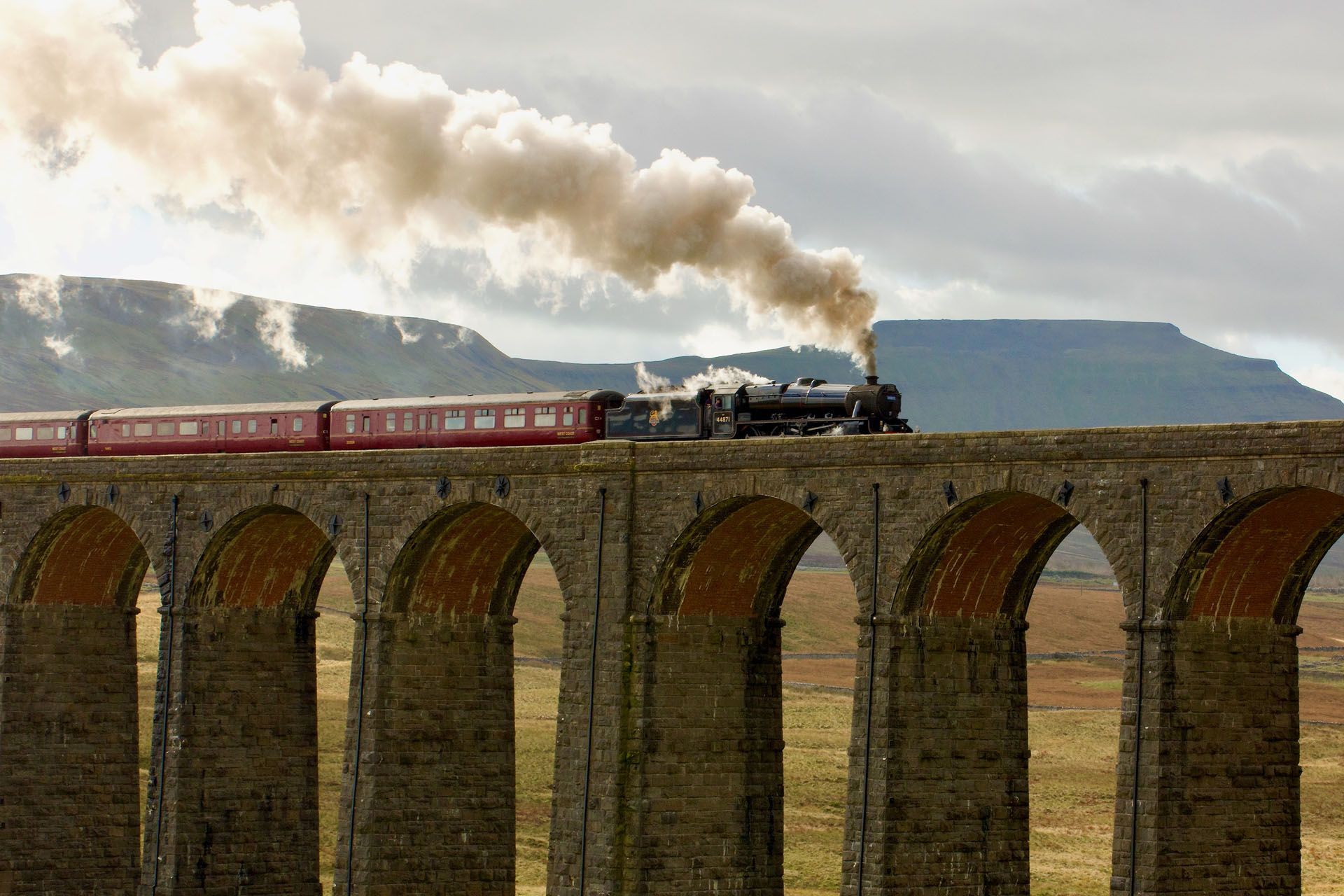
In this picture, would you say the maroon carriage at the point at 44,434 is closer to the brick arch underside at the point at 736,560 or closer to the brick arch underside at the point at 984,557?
the brick arch underside at the point at 736,560

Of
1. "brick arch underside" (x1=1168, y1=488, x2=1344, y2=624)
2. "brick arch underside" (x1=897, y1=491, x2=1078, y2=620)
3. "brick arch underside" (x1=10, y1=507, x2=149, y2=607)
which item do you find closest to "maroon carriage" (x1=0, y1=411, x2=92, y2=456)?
"brick arch underside" (x1=10, y1=507, x2=149, y2=607)

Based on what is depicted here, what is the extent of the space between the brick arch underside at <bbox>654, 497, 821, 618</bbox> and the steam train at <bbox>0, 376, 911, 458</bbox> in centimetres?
231

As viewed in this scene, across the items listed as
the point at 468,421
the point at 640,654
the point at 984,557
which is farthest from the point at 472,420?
the point at 984,557

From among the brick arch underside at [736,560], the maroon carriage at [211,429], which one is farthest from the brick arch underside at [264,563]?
the brick arch underside at [736,560]

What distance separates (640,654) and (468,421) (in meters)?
9.72

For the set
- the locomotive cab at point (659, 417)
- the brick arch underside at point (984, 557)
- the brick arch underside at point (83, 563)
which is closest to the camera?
the brick arch underside at point (984, 557)

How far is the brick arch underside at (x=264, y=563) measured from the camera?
52.8 m

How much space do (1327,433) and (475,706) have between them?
22.8m

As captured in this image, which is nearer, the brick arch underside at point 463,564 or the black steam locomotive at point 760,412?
the black steam locomotive at point 760,412

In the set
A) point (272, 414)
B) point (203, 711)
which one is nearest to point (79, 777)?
point (203, 711)

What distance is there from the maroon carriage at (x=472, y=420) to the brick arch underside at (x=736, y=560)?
18.0 feet

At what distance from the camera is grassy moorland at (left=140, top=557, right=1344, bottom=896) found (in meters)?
64.9

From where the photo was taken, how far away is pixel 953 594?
40062 millimetres

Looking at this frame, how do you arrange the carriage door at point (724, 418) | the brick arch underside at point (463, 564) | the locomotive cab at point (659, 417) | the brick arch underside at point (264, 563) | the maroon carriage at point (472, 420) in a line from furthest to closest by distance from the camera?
1. the brick arch underside at point (264, 563)
2. the maroon carriage at point (472, 420)
3. the brick arch underside at point (463, 564)
4. the locomotive cab at point (659, 417)
5. the carriage door at point (724, 418)
